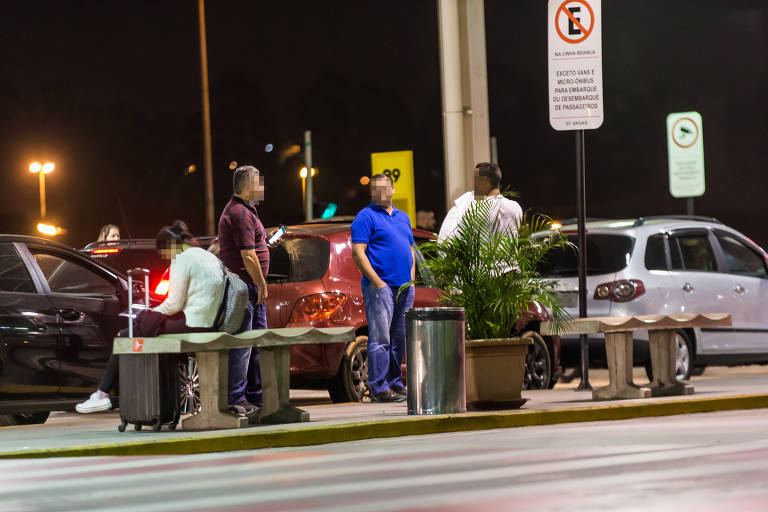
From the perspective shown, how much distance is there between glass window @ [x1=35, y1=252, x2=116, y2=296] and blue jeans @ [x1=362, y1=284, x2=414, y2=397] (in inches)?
90.9

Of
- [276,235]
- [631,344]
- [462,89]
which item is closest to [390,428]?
[276,235]

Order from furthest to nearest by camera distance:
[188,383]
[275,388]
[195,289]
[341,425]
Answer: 1. [188,383]
2. [275,388]
3. [195,289]
4. [341,425]

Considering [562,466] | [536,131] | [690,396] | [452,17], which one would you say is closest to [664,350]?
[690,396]

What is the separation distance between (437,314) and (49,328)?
3249 millimetres

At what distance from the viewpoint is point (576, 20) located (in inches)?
593

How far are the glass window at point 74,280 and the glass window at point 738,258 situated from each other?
696 centimetres

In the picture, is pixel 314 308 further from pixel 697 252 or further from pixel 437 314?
pixel 697 252

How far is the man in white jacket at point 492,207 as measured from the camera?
1261cm

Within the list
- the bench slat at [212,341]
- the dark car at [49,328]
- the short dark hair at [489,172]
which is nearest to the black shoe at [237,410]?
the bench slat at [212,341]

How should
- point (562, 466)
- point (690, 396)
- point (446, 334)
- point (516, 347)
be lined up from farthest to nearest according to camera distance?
1. point (690, 396)
2. point (516, 347)
3. point (446, 334)
4. point (562, 466)

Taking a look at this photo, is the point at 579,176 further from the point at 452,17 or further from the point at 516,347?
the point at 516,347

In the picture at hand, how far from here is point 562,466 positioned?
8859 mm

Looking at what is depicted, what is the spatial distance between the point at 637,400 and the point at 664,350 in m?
1.24

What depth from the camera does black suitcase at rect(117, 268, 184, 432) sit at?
441 inches
